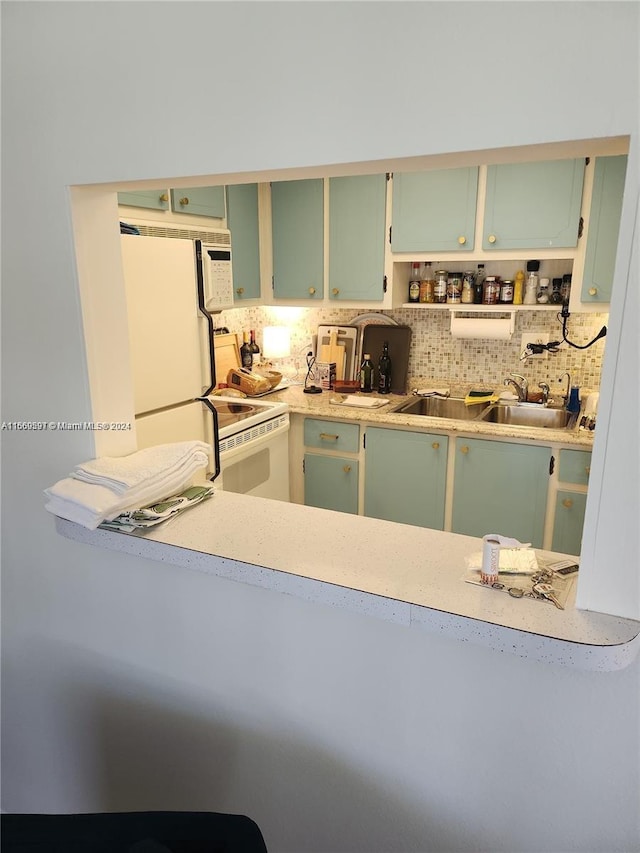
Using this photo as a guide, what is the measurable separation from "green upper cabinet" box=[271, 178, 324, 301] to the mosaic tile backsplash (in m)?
0.34

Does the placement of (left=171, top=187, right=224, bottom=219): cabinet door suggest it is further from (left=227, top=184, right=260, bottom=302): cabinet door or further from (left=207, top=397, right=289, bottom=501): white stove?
(left=207, top=397, right=289, bottom=501): white stove

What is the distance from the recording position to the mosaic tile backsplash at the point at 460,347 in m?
3.16

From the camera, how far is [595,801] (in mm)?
1049

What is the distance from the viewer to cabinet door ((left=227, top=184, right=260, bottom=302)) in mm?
3172

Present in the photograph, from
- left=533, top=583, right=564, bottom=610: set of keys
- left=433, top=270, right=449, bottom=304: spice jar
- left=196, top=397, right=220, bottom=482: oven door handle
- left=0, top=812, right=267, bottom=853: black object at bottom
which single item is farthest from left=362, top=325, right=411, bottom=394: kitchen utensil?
left=0, top=812, right=267, bottom=853: black object at bottom

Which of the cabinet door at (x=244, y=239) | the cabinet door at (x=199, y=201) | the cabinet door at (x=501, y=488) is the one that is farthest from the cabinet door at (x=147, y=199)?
the cabinet door at (x=501, y=488)

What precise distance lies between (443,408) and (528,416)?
453mm

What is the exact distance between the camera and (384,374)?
11.5ft

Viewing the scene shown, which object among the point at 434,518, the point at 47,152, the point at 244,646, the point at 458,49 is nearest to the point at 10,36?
the point at 47,152

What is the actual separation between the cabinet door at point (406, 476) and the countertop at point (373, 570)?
5.30ft

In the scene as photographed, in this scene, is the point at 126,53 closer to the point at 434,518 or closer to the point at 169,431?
the point at 169,431

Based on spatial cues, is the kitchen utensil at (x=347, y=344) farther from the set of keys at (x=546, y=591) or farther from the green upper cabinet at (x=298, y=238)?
the set of keys at (x=546, y=591)

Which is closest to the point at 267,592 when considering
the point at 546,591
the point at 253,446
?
the point at 546,591

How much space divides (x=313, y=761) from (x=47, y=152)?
1454 mm
